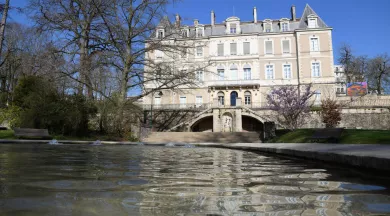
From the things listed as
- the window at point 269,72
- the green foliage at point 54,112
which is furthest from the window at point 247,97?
the green foliage at point 54,112

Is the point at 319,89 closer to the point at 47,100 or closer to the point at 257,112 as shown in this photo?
the point at 257,112

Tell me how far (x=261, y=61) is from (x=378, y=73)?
913 inches

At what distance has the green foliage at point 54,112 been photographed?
55.1 feet

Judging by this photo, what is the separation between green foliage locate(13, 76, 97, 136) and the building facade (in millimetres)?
17703

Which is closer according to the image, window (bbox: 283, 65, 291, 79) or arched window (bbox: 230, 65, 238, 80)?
window (bbox: 283, 65, 291, 79)

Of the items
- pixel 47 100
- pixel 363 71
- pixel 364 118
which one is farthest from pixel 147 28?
pixel 363 71

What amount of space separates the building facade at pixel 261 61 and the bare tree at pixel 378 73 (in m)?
14.8

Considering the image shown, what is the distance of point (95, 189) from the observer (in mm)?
1963

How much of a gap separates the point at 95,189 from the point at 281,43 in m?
39.0

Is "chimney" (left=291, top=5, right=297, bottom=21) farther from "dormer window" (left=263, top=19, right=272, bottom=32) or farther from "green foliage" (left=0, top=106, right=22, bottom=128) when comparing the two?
"green foliage" (left=0, top=106, right=22, bottom=128)

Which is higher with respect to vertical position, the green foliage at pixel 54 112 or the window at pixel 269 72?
the window at pixel 269 72

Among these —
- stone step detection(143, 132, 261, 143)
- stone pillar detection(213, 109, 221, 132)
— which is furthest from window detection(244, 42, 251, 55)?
stone step detection(143, 132, 261, 143)

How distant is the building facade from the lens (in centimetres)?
3597

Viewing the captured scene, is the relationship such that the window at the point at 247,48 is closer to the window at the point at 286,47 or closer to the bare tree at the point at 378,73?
the window at the point at 286,47
